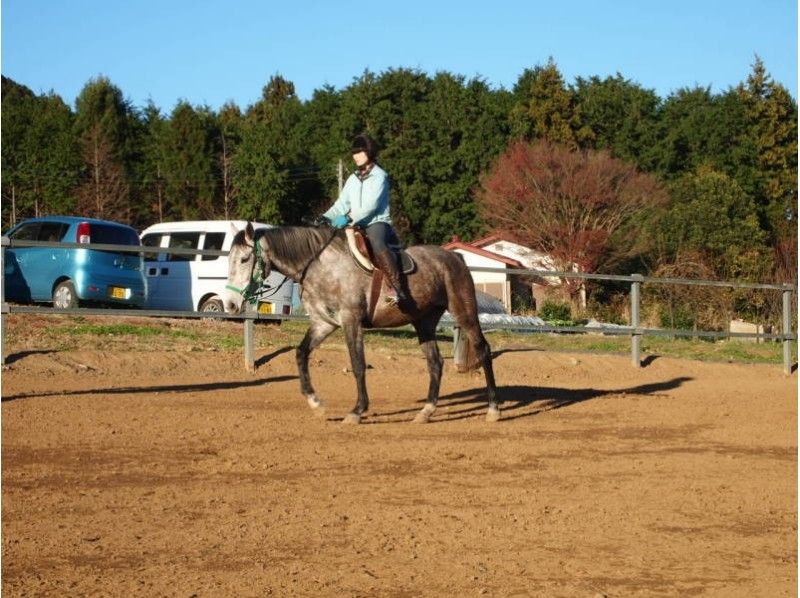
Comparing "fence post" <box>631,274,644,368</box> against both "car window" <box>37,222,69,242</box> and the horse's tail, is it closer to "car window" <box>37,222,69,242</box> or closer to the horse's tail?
the horse's tail

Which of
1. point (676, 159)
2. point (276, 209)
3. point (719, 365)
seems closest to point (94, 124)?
point (276, 209)

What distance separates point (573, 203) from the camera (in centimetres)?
5000

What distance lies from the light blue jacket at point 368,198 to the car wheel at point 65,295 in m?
9.76

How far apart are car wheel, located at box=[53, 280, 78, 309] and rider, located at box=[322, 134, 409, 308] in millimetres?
9704

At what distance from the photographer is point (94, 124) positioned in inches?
2128

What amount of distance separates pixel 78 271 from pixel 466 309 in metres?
9.80

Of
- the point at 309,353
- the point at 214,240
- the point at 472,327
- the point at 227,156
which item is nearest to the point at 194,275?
the point at 214,240

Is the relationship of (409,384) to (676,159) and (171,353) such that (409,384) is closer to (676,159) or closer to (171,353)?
(171,353)

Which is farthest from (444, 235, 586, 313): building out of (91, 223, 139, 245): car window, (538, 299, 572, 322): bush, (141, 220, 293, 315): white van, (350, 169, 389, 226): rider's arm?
(350, 169, 389, 226): rider's arm

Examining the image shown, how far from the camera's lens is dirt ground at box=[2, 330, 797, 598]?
5.68 metres

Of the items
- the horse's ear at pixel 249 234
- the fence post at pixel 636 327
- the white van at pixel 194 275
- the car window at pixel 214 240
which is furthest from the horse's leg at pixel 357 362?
the car window at pixel 214 240

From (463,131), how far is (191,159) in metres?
13.5

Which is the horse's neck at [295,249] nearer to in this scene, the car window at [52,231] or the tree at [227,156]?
the car window at [52,231]

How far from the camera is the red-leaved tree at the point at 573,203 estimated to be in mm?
49094
